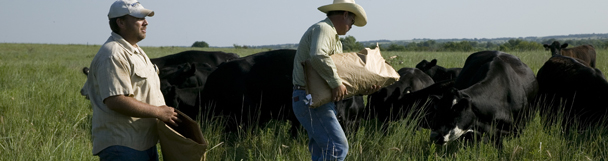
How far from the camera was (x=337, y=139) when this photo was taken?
4.25 m

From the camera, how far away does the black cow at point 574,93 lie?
7414mm

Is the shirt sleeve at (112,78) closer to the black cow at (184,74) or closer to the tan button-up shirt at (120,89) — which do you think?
the tan button-up shirt at (120,89)

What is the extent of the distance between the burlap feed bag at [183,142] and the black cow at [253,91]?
4102 millimetres

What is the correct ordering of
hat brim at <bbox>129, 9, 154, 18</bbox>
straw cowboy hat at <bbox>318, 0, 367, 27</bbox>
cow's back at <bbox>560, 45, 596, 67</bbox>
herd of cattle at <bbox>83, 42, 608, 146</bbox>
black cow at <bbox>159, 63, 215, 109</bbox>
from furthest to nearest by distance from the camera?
cow's back at <bbox>560, 45, 596, 67</bbox> < black cow at <bbox>159, 63, 215, 109</bbox> < herd of cattle at <bbox>83, 42, 608, 146</bbox> < straw cowboy hat at <bbox>318, 0, 367, 27</bbox> < hat brim at <bbox>129, 9, 154, 18</bbox>

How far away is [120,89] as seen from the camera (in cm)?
324

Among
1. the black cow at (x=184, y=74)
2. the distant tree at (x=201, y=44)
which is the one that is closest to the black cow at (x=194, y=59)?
the black cow at (x=184, y=74)

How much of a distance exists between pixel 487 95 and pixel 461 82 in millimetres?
1894

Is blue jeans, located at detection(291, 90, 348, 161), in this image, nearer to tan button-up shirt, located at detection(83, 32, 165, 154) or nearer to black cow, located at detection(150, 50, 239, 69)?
tan button-up shirt, located at detection(83, 32, 165, 154)

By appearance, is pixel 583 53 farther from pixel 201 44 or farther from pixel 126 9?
pixel 201 44

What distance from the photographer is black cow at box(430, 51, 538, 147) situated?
5.88 m

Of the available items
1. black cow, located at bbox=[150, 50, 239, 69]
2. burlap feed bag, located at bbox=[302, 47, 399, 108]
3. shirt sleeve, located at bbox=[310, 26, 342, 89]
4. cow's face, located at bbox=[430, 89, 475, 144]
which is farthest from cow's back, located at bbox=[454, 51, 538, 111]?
black cow, located at bbox=[150, 50, 239, 69]

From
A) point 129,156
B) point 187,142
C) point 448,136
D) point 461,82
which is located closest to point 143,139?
point 129,156

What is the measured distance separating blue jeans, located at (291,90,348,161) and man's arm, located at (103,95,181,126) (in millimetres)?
1320

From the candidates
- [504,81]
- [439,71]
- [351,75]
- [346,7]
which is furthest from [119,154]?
[439,71]
